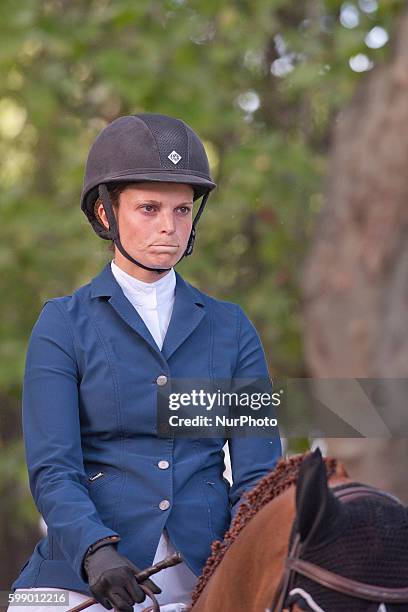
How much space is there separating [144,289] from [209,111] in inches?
313

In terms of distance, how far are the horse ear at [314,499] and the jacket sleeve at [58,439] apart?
0.77 metres

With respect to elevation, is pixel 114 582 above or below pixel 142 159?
below

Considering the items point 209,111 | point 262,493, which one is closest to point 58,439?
point 262,493

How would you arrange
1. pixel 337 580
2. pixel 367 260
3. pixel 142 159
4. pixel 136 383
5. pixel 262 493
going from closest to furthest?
pixel 337 580, pixel 262 493, pixel 136 383, pixel 142 159, pixel 367 260

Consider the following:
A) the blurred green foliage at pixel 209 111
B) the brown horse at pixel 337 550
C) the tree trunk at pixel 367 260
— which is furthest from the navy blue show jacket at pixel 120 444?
the blurred green foliage at pixel 209 111

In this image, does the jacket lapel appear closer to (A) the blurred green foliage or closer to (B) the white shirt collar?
(B) the white shirt collar

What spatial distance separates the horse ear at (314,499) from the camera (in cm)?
239

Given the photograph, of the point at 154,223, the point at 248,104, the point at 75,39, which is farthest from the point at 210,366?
the point at 248,104

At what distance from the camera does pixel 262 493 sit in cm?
288

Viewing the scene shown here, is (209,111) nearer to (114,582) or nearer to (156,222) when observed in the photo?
(156,222)

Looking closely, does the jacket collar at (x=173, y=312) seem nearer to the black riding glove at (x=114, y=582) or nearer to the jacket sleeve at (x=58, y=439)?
the jacket sleeve at (x=58, y=439)

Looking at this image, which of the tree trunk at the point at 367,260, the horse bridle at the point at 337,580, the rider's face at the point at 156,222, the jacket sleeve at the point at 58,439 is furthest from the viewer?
the tree trunk at the point at 367,260

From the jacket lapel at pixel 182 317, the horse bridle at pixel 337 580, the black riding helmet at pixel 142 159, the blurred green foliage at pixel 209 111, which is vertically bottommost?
the horse bridle at pixel 337 580

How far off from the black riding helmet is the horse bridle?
3.89ft
